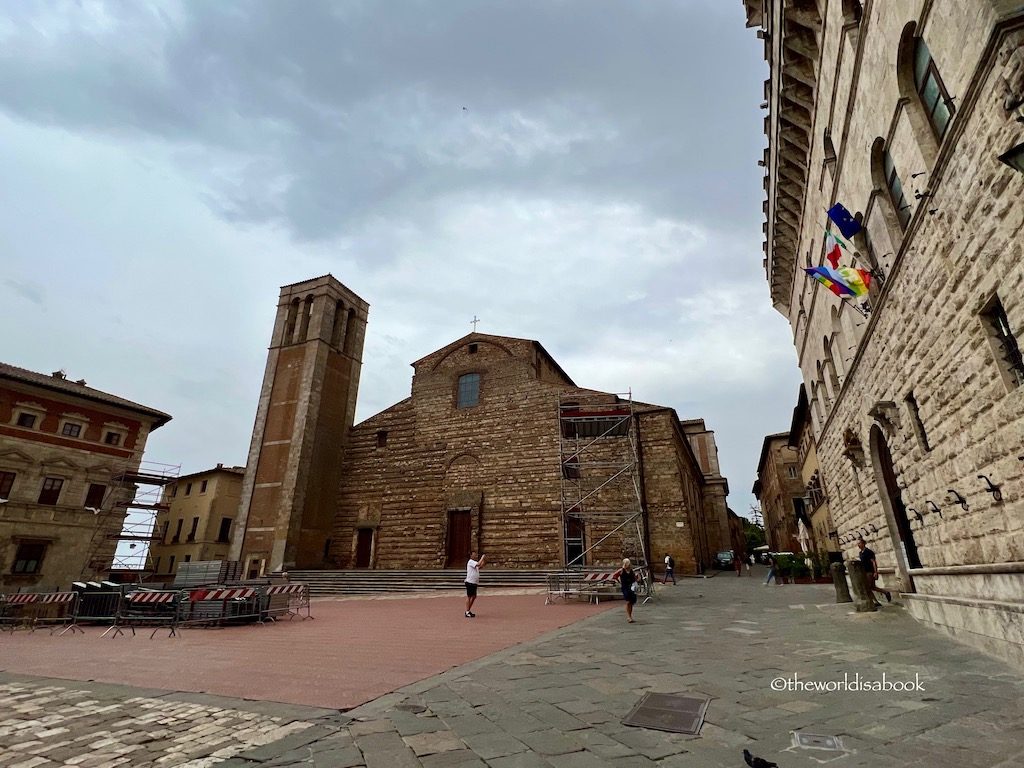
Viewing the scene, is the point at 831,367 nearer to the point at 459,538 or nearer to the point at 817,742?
the point at 817,742

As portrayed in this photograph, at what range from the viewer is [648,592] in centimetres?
1331

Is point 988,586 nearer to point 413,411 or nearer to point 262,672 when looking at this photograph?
point 262,672

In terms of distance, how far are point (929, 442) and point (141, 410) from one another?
102 ft

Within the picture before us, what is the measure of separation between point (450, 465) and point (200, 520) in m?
19.0

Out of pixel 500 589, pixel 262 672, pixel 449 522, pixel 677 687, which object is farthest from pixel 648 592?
pixel 449 522

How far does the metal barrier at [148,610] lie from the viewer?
10.6m

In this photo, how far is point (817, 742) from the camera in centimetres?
321

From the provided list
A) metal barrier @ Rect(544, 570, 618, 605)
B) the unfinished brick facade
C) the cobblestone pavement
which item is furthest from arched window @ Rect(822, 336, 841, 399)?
the unfinished brick facade

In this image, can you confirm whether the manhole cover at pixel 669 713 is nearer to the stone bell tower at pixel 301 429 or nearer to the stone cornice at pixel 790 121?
the stone cornice at pixel 790 121

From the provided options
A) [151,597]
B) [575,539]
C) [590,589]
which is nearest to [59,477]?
[151,597]

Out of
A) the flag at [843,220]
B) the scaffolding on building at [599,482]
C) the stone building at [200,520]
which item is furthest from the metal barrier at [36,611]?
the flag at [843,220]

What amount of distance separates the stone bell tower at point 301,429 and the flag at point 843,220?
2335 cm

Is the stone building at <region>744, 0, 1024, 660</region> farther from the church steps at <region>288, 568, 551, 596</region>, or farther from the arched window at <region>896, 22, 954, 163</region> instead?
the church steps at <region>288, 568, 551, 596</region>

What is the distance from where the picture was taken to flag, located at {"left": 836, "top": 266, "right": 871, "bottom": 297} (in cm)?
806
